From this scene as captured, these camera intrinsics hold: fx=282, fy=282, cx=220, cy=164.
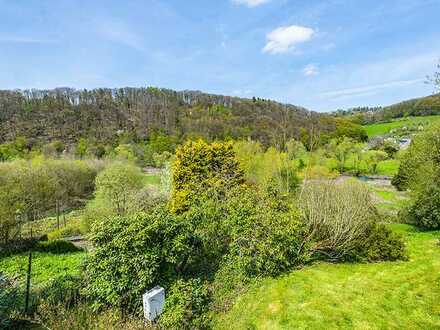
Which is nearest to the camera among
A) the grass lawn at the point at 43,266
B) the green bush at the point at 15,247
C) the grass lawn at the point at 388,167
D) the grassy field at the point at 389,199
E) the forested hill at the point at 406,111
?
the grass lawn at the point at 43,266

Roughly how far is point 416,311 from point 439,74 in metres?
10.1

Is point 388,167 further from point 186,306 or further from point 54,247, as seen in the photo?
point 186,306

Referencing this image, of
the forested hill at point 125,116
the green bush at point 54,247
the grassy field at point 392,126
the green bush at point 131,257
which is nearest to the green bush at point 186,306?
the green bush at point 131,257

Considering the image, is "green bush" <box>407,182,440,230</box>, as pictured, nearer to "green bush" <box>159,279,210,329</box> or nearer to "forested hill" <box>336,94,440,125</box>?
"green bush" <box>159,279,210,329</box>

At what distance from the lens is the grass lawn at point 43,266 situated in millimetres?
12289

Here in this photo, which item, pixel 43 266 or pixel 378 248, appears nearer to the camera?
pixel 378 248

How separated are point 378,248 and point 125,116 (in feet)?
301

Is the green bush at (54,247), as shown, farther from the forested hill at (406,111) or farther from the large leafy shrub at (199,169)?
the forested hill at (406,111)

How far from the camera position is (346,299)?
7.81 m

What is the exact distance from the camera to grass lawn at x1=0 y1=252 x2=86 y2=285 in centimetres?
1229

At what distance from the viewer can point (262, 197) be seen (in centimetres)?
1177

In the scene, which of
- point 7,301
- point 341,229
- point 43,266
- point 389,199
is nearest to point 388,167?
point 389,199

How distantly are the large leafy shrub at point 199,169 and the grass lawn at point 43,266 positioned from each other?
20.2 feet

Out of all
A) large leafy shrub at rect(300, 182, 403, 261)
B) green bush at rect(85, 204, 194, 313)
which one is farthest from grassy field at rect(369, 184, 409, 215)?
green bush at rect(85, 204, 194, 313)
